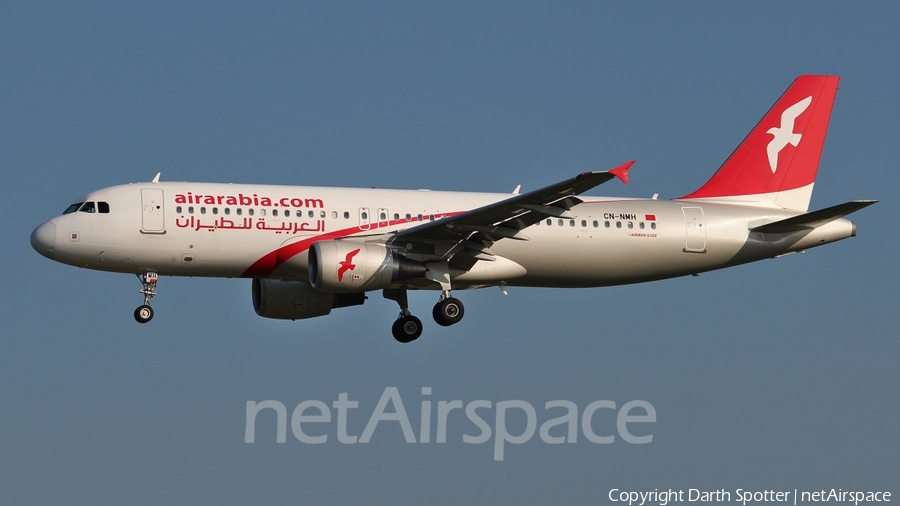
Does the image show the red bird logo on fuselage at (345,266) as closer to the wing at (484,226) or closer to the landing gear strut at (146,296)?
the wing at (484,226)

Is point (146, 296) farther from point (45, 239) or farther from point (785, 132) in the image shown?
point (785, 132)

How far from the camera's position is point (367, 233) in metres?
39.9

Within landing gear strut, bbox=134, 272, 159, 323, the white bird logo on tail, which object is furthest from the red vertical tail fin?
landing gear strut, bbox=134, 272, 159, 323

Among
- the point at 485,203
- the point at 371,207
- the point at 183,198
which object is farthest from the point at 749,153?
the point at 183,198

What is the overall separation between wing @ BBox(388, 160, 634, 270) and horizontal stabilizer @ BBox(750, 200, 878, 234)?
6569 mm

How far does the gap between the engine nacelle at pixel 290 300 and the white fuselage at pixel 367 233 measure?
354 centimetres

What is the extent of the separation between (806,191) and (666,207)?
5.43 m

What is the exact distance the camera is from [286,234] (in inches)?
1547

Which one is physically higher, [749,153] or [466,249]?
[749,153]

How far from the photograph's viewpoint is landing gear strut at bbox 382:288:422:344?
139 feet

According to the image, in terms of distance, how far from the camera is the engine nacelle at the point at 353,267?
38031 mm

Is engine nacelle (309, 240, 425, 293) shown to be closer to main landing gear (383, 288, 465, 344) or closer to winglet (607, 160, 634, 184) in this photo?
main landing gear (383, 288, 465, 344)

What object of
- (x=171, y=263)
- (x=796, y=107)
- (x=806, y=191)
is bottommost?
(x=171, y=263)

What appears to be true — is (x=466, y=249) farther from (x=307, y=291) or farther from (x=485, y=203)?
(x=307, y=291)
